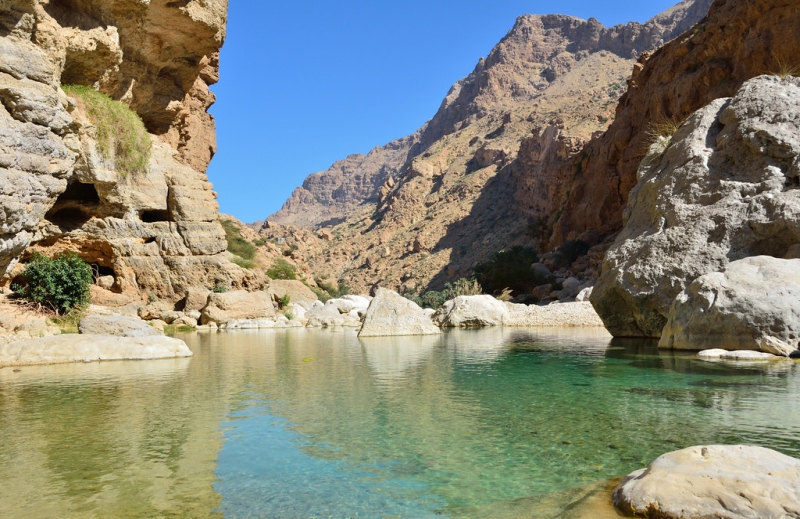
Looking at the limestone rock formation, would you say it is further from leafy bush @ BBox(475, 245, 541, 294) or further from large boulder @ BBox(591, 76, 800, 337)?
large boulder @ BBox(591, 76, 800, 337)

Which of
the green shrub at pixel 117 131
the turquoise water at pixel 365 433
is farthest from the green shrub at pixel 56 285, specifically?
the turquoise water at pixel 365 433

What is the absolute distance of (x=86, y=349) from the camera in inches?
441

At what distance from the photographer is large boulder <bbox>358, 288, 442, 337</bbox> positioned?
18.4m

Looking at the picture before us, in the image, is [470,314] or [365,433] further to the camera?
[470,314]

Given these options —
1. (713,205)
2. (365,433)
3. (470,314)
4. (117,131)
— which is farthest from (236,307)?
(365,433)

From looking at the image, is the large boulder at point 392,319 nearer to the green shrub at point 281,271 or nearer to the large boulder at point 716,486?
the large boulder at point 716,486

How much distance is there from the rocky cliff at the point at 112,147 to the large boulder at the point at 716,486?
1346 centimetres

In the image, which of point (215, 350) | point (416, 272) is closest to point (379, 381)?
point (215, 350)

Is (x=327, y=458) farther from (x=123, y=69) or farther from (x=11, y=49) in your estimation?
(x=123, y=69)

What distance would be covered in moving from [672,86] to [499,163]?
4593cm

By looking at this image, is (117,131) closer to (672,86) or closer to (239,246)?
(239,246)

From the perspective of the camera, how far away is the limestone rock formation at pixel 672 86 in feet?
93.1

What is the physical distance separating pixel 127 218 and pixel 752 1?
1405 inches

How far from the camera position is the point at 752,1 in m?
30.1
